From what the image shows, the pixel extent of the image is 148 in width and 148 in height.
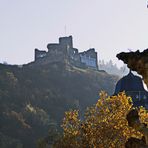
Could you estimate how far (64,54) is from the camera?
6973 inches

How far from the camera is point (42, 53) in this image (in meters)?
176

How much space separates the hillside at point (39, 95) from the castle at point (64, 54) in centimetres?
741

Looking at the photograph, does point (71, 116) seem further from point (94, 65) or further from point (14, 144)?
point (94, 65)

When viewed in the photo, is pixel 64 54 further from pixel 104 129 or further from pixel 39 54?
pixel 104 129

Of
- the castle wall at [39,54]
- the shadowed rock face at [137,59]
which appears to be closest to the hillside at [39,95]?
the castle wall at [39,54]

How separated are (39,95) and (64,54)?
133 ft

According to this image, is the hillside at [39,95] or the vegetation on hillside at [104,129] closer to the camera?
the vegetation on hillside at [104,129]

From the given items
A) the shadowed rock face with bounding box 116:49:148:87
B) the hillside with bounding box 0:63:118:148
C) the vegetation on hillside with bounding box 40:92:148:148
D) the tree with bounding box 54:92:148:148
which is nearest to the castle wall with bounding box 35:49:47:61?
the hillside with bounding box 0:63:118:148

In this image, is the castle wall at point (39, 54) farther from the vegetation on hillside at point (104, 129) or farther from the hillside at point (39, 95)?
the vegetation on hillside at point (104, 129)

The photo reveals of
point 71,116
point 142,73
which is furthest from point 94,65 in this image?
point 142,73

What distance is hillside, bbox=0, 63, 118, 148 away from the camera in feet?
369

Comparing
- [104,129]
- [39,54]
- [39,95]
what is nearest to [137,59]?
[104,129]

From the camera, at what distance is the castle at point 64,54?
173m

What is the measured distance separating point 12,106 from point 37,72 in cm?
3419
